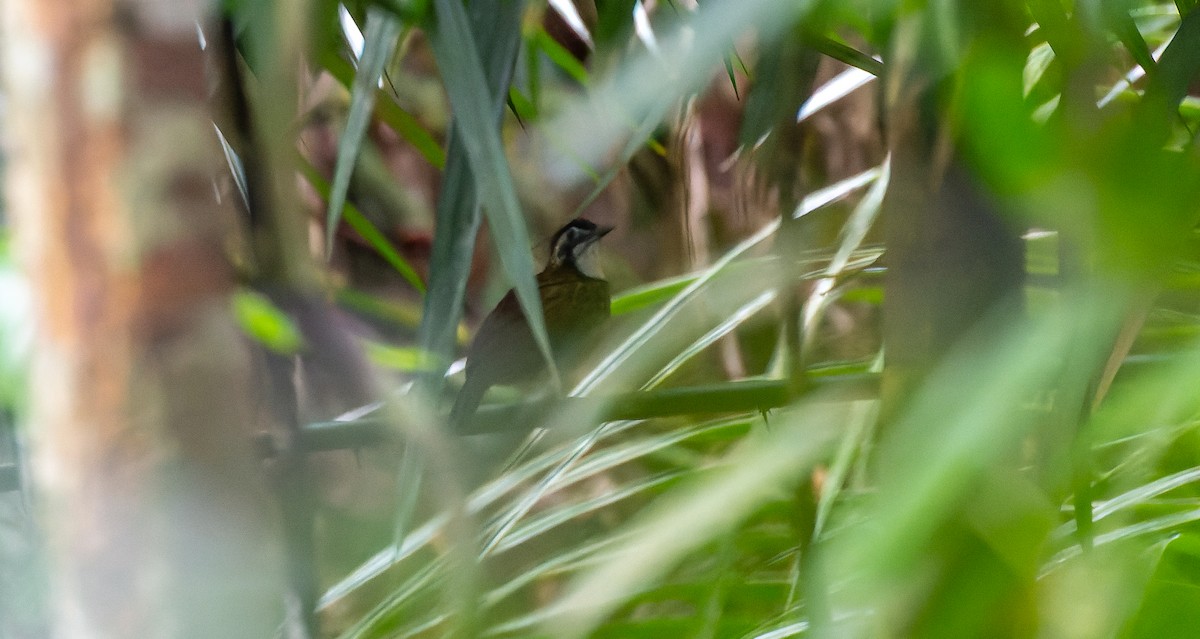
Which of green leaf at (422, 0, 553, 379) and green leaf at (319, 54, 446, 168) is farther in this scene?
green leaf at (319, 54, 446, 168)

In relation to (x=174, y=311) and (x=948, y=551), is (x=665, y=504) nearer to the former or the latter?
(x=948, y=551)

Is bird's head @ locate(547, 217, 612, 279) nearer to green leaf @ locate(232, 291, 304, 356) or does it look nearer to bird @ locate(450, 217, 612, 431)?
bird @ locate(450, 217, 612, 431)

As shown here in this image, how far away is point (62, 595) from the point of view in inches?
9.9

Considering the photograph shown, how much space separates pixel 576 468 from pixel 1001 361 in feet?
1.58

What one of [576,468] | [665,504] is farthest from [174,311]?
[576,468]

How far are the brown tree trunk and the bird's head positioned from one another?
1.05 meters

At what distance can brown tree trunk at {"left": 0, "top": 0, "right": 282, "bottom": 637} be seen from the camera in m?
0.25

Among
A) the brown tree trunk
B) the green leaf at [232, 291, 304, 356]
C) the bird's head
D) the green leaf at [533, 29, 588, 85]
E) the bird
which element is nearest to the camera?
the brown tree trunk

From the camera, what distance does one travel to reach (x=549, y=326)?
114 cm

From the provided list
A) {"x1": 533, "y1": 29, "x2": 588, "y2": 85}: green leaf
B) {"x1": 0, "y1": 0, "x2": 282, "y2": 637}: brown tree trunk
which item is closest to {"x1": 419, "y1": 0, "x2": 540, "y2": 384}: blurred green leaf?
{"x1": 0, "y1": 0, "x2": 282, "y2": 637}: brown tree trunk

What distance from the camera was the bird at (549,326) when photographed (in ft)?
3.39

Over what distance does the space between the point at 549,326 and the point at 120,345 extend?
0.89 m

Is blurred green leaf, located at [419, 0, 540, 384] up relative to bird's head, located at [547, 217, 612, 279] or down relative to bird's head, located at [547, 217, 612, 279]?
up

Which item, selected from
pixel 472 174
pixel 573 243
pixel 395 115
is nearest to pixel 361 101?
pixel 472 174
